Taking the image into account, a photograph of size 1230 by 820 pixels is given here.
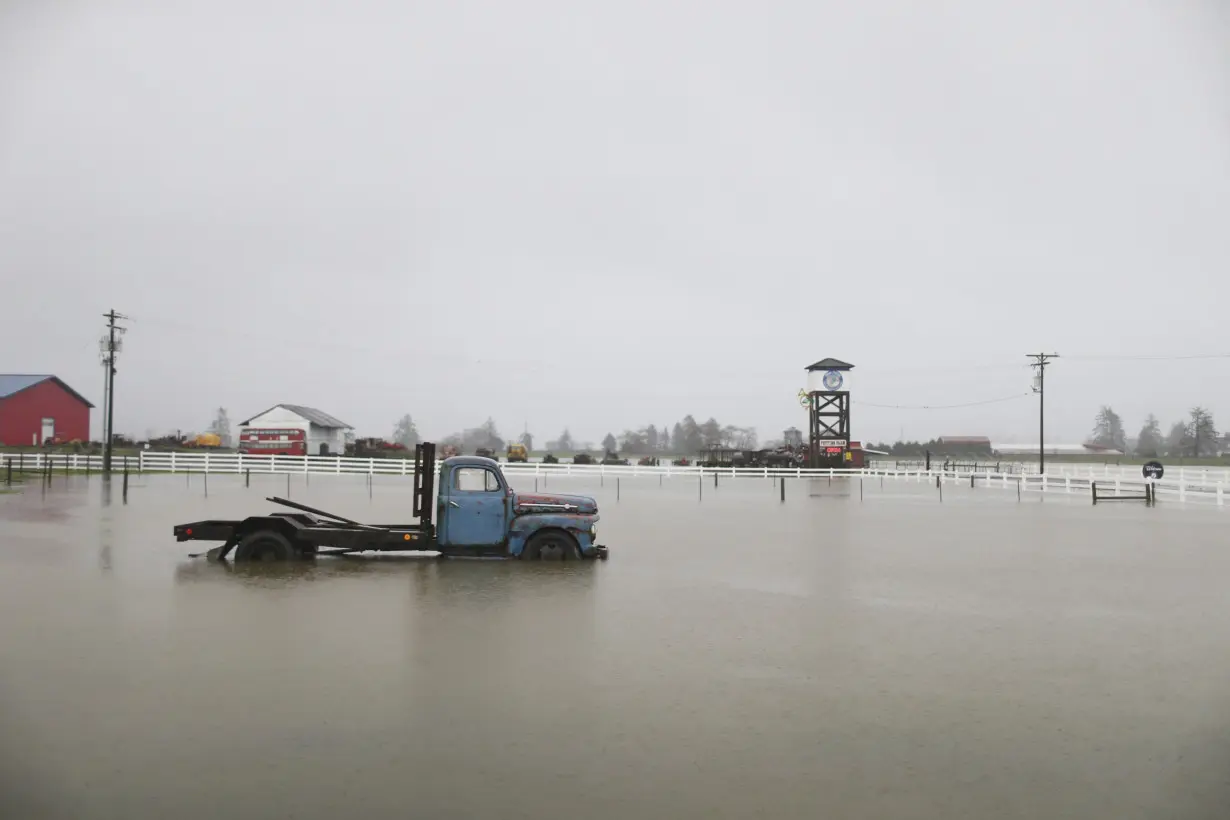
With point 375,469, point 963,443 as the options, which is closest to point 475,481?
point 375,469

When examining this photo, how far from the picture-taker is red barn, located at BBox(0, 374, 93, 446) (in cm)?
6112

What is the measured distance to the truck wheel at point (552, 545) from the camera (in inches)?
578

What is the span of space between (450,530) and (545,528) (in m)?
1.73

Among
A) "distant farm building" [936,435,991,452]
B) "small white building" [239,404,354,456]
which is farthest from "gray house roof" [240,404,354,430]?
"distant farm building" [936,435,991,452]

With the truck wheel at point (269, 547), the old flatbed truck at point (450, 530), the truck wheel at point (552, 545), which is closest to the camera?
the old flatbed truck at point (450, 530)

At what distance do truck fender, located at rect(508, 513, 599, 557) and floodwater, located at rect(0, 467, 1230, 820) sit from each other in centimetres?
63

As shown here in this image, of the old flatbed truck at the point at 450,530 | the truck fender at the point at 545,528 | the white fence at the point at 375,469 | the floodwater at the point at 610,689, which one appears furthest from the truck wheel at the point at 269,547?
the white fence at the point at 375,469

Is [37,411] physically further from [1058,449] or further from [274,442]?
[1058,449]

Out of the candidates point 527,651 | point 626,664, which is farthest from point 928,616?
point 527,651

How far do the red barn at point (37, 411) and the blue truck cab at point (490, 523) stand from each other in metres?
63.0

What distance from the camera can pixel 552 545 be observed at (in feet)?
48.5

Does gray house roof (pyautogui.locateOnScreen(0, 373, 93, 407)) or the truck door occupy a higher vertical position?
gray house roof (pyautogui.locateOnScreen(0, 373, 93, 407))

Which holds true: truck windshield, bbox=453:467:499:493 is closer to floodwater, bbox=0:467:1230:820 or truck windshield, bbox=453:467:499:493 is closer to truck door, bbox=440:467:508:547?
truck door, bbox=440:467:508:547

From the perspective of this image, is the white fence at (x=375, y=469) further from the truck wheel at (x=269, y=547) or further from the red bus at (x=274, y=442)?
the truck wheel at (x=269, y=547)
